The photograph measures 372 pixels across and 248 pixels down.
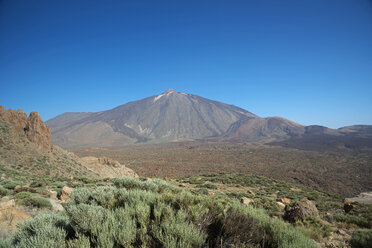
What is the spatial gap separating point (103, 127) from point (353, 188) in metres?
172

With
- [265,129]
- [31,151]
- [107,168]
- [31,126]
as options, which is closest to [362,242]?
[31,151]

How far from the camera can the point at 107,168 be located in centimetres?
2648

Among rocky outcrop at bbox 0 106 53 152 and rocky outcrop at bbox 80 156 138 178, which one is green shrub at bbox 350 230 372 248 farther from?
rocky outcrop at bbox 0 106 53 152

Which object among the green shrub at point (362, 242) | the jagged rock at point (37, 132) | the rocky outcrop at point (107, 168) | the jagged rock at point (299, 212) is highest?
→ the jagged rock at point (37, 132)

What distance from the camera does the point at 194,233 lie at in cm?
240

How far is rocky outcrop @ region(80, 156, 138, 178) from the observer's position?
81.4 feet

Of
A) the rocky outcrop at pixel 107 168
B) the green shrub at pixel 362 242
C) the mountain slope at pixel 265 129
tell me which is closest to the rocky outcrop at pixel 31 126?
the rocky outcrop at pixel 107 168

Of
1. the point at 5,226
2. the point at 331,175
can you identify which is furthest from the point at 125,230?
the point at 331,175

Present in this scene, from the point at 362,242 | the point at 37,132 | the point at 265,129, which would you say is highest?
the point at 265,129

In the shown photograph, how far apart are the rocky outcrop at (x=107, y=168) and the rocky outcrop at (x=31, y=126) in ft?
17.5

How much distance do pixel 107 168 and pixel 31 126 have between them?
1088 centimetres

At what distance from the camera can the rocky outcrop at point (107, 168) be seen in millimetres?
24803

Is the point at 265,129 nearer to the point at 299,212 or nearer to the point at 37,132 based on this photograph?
the point at 37,132

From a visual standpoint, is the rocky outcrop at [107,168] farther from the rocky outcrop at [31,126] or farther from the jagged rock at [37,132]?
the rocky outcrop at [31,126]
